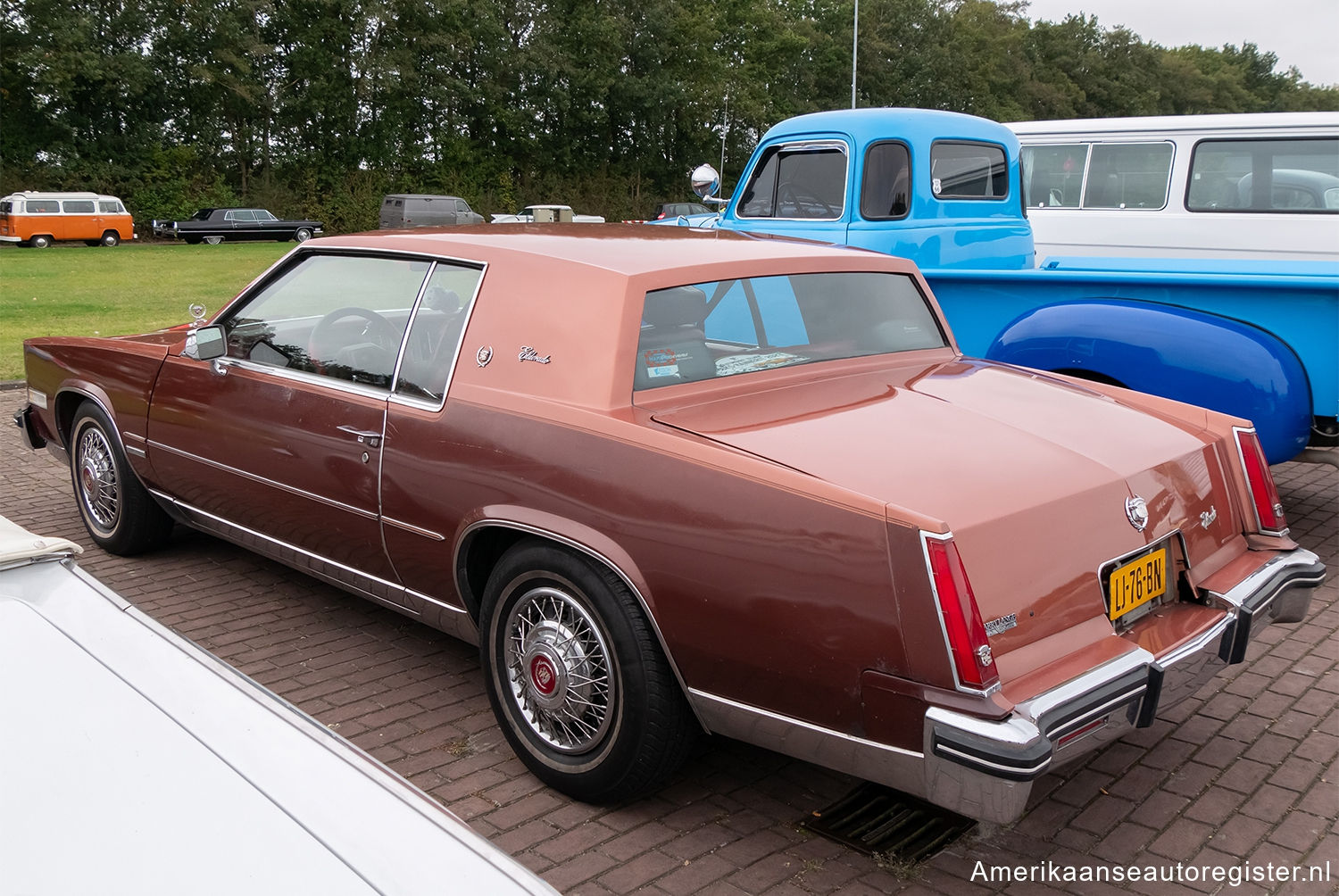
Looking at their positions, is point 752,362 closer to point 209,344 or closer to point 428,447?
point 428,447

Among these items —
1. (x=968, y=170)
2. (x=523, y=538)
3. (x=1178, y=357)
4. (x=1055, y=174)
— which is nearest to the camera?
(x=523, y=538)

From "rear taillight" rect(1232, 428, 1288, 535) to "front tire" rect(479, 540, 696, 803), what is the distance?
1948mm

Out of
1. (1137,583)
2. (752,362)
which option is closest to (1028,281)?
(752,362)

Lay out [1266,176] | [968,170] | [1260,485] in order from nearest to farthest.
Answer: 1. [1260,485]
2. [968,170]
3. [1266,176]

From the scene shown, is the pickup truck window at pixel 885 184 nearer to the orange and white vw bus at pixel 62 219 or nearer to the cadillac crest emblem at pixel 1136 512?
the cadillac crest emblem at pixel 1136 512

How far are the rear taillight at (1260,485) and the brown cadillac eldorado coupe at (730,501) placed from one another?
0.01m

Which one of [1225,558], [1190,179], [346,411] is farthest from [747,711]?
[1190,179]

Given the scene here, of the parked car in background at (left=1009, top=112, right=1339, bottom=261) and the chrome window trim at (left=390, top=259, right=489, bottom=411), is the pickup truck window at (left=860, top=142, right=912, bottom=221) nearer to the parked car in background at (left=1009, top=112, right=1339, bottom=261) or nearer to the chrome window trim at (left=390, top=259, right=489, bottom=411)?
the parked car in background at (left=1009, top=112, right=1339, bottom=261)

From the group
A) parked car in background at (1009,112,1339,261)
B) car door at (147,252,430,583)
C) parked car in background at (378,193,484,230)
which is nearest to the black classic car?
parked car in background at (378,193,484,230)

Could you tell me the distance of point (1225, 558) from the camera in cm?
328

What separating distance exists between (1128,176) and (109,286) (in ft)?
59.4

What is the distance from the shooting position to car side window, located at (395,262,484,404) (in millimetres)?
3600

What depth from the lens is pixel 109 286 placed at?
20297 mm

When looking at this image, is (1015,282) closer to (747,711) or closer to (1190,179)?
(747,711)
